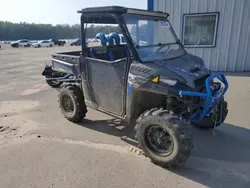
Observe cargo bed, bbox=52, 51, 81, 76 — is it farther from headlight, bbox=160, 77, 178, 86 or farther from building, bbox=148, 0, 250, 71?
building, bbox=148, 0, 250, 71

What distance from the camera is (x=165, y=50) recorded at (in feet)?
11.4

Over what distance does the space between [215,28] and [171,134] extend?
6.80 metres

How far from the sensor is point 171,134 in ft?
8.76

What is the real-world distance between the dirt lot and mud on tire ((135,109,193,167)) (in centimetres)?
16

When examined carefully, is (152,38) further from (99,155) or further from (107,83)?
(99,155)

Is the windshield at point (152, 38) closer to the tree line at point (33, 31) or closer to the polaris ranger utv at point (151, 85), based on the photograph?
the polaris ranger utv at point (151, 85)

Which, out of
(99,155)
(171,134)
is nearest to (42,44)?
(99,155)

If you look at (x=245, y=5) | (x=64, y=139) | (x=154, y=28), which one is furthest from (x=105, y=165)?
(x=245, y=5)

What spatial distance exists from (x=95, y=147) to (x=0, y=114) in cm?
285

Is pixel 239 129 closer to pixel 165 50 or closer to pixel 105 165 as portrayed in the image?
pixel 165 50

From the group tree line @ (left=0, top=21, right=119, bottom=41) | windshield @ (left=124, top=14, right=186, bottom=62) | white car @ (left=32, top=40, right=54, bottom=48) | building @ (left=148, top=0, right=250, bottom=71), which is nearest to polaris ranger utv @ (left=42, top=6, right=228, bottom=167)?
windshield @ (left=124, top=14, right=186, bottom=62)

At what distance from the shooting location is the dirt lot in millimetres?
2660

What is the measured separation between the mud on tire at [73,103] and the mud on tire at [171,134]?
1.60 meters

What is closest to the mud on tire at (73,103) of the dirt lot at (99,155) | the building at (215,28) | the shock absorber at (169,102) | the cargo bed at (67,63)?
the dirt lot at (99,155)
